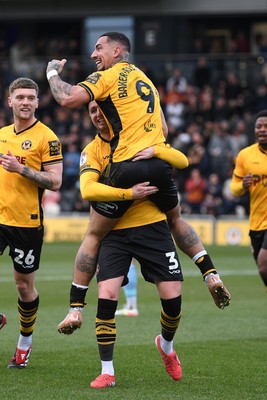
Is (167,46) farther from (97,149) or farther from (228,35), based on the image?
(97,149)

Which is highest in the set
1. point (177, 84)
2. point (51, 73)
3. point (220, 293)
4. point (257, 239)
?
point (51, 73)

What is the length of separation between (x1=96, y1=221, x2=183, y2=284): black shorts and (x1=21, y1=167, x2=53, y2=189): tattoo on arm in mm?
969

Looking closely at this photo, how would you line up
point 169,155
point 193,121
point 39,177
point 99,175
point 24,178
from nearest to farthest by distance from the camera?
point 169,155 < point 99,175 < point 39,177 < point 24,178 < point 193,121

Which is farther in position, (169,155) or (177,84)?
(177,84)

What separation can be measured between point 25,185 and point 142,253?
1502mm

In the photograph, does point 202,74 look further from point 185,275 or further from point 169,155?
point 169,155

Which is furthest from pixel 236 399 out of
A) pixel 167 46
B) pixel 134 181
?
pixel 167 46

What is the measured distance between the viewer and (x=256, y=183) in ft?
39.8

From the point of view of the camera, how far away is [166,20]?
3641 centimetres

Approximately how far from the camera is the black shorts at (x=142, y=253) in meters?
8.31

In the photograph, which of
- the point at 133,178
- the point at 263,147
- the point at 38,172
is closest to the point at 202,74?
the point at 263,147

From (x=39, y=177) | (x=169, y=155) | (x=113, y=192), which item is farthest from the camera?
(x=39, y=177)

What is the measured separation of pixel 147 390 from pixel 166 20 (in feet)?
96.5

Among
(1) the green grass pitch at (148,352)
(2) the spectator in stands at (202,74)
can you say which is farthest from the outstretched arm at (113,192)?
(2) the spectator in stands at (202,74)
